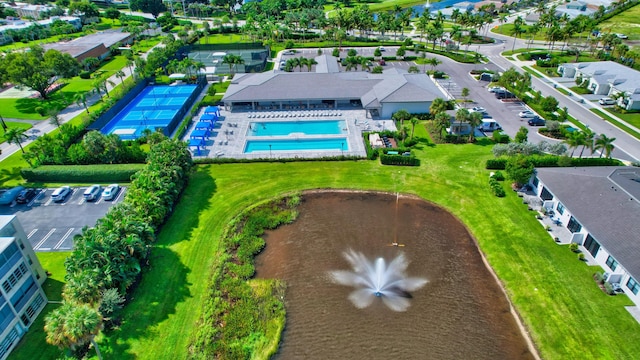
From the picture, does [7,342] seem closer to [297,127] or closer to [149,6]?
[297,127]

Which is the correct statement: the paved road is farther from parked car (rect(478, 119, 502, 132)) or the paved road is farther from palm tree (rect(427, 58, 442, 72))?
parked car (rect(478, 119, 502, 132))

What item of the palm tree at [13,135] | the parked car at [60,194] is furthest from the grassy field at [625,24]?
the palm tree at [13,135]

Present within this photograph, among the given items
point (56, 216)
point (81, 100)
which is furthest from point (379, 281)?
point (81, 100)

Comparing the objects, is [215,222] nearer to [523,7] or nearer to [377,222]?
[377,222]

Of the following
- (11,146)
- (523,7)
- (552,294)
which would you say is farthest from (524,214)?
(523,7)

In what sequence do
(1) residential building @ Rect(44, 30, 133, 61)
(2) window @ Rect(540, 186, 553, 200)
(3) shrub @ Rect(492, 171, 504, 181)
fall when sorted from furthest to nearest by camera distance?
(1) residential building @ Rect(44, 30, 133, 61), (3) shrub @ Rect(492, 171, 504, 181), (2) window @ Rect(540, 186, 553, 200)

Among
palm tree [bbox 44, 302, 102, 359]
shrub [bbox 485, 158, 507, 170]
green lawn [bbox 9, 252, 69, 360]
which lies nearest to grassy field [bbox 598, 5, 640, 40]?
shrub [bbox 485, 158, 507, 170]
